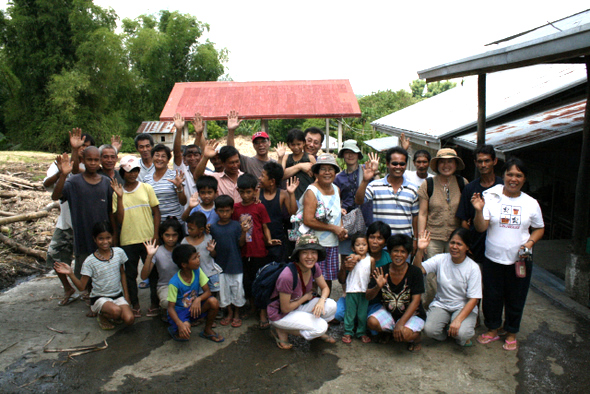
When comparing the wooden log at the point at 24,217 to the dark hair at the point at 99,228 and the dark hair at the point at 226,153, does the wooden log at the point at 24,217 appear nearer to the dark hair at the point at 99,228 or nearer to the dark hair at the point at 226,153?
the dark hair at the point at 99,228

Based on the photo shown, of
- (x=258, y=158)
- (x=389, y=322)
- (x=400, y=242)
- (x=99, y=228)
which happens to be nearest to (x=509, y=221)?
(x=400, y=242)

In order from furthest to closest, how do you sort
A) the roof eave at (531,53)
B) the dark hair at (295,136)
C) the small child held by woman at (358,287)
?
1. the dark hair at (295,136)
2. the small child held by woman at (358,287)
3. the roof eave at (531,53)

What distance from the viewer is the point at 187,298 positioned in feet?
13.1

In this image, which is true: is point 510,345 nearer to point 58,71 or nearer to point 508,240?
point 508,240

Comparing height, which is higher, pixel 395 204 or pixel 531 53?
pixel 531 53

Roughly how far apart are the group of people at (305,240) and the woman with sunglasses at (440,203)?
0.04 ft

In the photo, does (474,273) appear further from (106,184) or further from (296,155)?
(106,184)

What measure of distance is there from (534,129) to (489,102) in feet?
7.37

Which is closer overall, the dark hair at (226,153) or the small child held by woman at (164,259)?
the small child held by woman at (164,259)

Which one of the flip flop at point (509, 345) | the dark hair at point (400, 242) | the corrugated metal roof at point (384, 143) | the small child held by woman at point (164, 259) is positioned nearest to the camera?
the dark hair at point (400, 242)

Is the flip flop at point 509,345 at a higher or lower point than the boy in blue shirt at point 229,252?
lower

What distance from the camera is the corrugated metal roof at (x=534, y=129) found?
224 inches

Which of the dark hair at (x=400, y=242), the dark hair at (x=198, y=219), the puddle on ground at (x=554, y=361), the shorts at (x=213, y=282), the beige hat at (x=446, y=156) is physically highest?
the beige hat at (x=446, y=156)

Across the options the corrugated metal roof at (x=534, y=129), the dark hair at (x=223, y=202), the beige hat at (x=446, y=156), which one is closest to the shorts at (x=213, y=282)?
the dark hair at (x=223, y=202)
